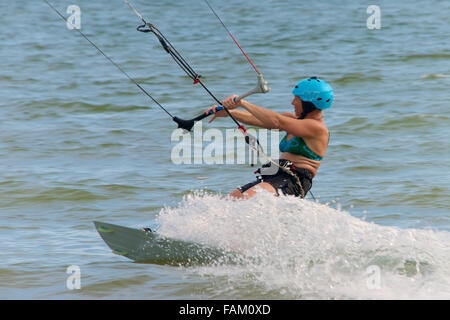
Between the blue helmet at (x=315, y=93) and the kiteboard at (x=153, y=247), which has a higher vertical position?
the blue helmet at (x=315, y=93)

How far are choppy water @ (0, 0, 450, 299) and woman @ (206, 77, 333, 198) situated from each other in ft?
0.92

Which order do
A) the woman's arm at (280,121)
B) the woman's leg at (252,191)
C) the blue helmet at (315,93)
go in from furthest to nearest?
the woman's leg at (252,191) → the blue helmet at (315,93) → the woman's arm at (280,121)

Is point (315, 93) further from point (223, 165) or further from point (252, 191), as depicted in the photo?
point (223, 165)

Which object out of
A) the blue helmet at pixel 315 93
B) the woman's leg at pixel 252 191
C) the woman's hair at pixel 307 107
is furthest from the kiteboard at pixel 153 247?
the blue helmet at pixel 315 93

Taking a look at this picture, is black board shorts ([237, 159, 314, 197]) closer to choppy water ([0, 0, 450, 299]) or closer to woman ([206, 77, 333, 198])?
woman ([206, 77, 333, 198])

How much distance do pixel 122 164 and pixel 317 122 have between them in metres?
5.41

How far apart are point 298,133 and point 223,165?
4.91 m

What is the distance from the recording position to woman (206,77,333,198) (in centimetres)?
651

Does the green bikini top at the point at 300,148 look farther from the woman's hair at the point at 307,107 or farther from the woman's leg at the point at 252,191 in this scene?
the woman's leg at the point at 252,191

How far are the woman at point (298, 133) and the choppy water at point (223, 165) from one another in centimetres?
28

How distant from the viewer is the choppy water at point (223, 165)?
21.3 ft

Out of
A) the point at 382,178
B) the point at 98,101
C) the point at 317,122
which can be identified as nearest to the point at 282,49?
the point at 98,101

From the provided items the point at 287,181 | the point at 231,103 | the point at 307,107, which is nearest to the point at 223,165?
the point at 287,181

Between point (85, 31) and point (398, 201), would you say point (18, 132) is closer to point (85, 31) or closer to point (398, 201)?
point (398, 201)
